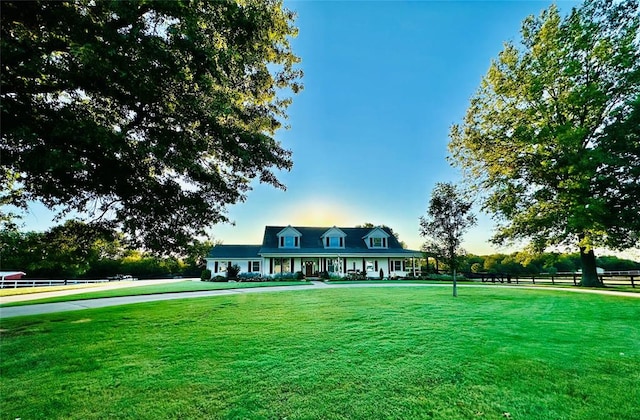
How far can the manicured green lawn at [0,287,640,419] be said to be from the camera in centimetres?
309

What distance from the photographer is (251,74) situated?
859 cm

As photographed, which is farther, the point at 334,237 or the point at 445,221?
the point at 334,237

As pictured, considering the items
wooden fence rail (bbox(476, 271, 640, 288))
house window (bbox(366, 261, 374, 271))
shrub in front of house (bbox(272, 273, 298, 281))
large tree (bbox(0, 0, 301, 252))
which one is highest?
large tree (bbox(0, 0, 301, 252))

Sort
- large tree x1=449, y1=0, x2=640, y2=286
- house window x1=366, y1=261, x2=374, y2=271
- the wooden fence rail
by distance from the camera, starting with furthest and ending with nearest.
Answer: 1. house window x1=366, y1=261, x2=374, y2=271
2. the wooden fence rail
3. large tree x1=449, y1=0, x2=640, y2=286

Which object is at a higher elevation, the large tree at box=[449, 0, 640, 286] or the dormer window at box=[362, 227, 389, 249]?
the large tree at box=[449, 0, 640, 286]

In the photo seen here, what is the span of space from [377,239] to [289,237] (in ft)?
33.3

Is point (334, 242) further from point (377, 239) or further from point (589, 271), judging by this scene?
point (589, 271)

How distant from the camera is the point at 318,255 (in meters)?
29.4

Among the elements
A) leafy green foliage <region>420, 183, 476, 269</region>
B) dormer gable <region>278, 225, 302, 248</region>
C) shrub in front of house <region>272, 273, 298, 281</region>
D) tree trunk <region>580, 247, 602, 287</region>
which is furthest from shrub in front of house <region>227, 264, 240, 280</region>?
tree trunk <region>580, 247, 602, 287</region>

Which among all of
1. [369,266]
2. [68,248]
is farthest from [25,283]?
[369,266]

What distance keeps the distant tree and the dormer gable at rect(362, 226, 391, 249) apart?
6.42 metres

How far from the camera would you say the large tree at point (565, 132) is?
1567cm

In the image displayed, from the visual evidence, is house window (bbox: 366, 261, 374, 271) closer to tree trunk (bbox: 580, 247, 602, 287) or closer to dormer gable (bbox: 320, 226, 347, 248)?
dormer gable (bbox: 320, 226, 347, 248)

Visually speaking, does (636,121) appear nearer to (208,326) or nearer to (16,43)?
(208,326)
